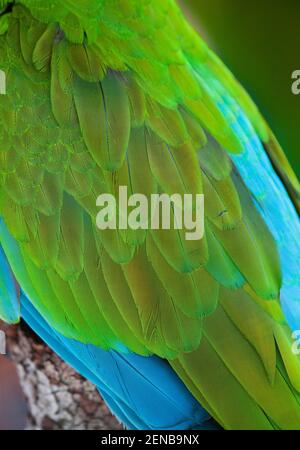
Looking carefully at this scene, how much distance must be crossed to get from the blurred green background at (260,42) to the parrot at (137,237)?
0.20 m

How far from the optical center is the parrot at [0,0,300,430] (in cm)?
75

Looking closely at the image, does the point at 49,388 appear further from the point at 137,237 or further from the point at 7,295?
the point at 137,237

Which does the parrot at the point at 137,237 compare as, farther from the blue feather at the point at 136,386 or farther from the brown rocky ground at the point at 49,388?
the brown rocky ground at the point at 49,388

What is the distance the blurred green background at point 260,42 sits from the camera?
100 cm

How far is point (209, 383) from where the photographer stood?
745mm

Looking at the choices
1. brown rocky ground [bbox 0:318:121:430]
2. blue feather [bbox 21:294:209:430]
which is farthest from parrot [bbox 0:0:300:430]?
brown rocky ground [bbox 0:318:121:430]

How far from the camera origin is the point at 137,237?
779mm

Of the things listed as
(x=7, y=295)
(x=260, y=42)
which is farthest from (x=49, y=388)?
(x=260, y=42)

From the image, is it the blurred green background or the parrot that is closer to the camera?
the parrot

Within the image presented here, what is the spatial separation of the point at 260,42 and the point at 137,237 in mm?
411

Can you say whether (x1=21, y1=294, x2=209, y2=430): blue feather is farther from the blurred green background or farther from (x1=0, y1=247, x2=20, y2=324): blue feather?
the blurred green background

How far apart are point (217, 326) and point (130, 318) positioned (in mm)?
99

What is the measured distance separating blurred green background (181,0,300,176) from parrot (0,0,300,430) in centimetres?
20

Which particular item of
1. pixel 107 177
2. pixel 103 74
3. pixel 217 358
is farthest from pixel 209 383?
pixel 103 74
